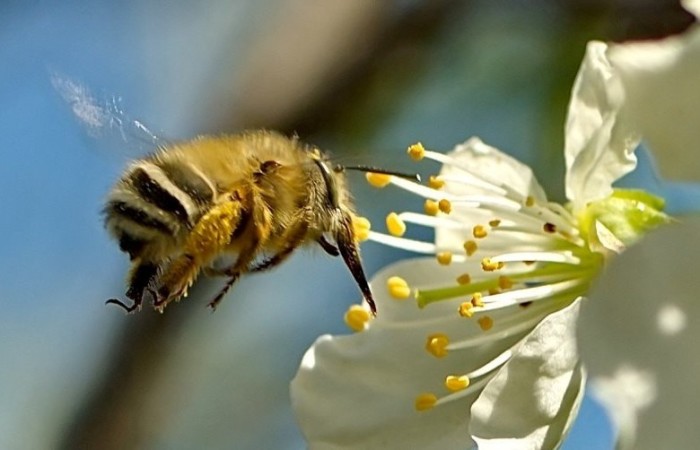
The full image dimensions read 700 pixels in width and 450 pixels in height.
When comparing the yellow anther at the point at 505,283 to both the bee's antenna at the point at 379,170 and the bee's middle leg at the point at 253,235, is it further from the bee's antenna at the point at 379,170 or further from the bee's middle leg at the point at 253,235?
the bee's middle leg at the point at 253,235

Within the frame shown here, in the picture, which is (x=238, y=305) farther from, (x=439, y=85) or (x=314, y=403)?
(x=314, y=403)

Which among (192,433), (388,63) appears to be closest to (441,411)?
(388,63)

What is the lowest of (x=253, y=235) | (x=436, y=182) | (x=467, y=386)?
(x=467, y=386)

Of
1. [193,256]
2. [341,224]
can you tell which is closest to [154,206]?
[193,256]

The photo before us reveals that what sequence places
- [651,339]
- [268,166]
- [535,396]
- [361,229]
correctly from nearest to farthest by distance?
[651,339], [535,396], [268,166], [361,229]

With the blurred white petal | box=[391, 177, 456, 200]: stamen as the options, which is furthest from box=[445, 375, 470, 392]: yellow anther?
the blurred white petal

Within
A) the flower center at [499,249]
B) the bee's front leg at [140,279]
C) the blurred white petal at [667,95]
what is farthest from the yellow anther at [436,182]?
the blurred white petal at [667,95]

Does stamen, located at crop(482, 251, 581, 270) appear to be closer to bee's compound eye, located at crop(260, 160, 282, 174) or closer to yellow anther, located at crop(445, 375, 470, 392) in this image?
yellow anther, located at crop(445, 375, 470, 392)

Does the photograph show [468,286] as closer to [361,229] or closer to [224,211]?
[361,229]
